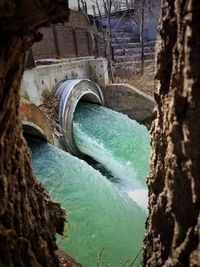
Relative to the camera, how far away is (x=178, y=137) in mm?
2418

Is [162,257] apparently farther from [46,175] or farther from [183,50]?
[46,175]

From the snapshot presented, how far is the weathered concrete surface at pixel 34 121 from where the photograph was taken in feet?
24.3

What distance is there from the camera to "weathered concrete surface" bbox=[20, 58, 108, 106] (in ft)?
28.5

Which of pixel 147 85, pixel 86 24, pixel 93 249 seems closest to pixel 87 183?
pixel 93 249

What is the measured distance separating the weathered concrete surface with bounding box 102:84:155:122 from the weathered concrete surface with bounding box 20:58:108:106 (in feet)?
1.91

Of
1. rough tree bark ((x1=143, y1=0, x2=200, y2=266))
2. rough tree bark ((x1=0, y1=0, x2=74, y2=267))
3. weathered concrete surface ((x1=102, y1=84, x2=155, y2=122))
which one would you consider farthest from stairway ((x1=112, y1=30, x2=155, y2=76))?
rough tree bark ((x1=143, y1=0, x2=200, y2=266))

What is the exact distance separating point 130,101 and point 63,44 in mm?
3179

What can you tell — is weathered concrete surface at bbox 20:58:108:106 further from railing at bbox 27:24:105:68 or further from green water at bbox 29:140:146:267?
green water at bbox 29:140:146:267

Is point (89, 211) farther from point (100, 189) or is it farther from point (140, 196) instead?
point (140, 196)

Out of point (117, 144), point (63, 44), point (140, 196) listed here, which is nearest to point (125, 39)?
point (63, 44)

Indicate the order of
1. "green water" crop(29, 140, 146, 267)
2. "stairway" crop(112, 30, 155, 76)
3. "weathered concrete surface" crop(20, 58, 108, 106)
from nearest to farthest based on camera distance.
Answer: "green water" crop(29, 140, 146, 267)
"weathered concrete surface" crop(20, 58, 108, 106)
"stairway" crop(112, 30, 155, 76)

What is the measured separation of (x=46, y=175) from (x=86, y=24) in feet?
50.8

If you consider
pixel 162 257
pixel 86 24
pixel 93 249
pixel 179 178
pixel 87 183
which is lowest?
pixel 93 249

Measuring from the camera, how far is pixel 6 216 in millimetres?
2938
